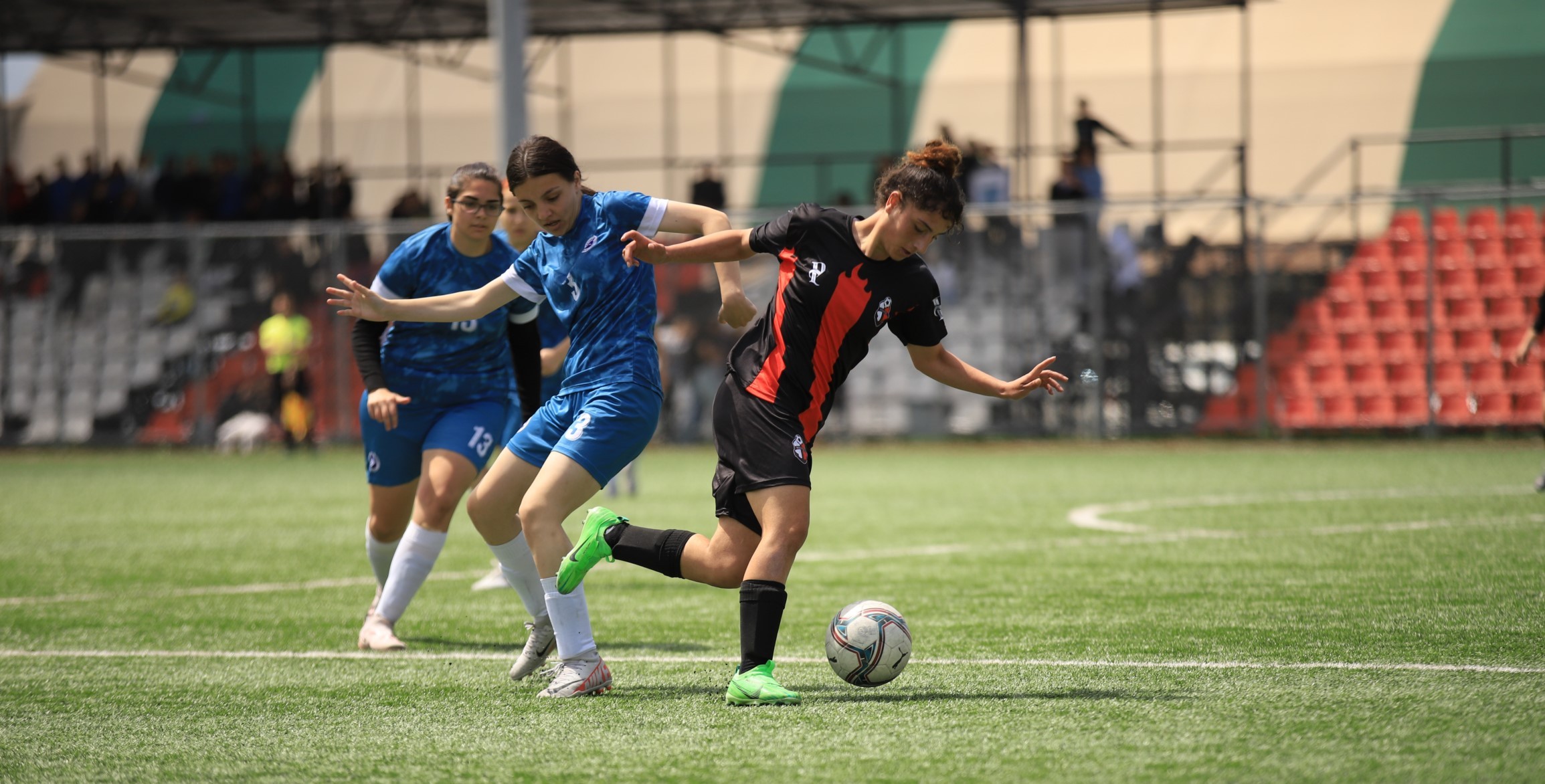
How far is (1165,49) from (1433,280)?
301 inches

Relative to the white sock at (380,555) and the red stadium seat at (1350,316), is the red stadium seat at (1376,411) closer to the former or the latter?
the red stadium seat at (1350,316)

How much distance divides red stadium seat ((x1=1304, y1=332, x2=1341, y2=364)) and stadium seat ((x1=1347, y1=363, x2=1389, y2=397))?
24 centimetres

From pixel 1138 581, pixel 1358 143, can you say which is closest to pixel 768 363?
pixel 1138 581

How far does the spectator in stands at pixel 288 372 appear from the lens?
790 inches

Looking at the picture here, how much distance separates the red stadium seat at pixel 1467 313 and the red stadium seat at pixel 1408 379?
2.13ft

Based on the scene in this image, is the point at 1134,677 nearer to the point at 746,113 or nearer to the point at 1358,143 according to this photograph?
the point at 1358,143

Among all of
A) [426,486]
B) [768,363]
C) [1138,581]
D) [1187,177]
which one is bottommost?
[1138,581]

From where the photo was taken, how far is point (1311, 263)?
754 inches

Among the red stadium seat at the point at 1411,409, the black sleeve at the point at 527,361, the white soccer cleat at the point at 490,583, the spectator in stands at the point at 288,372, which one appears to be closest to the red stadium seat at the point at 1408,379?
the red stadium seat at the point at 1411,409

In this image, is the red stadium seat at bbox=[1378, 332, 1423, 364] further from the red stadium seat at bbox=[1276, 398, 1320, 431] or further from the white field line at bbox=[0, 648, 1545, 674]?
the white field line at bbox=[0, 648, 1545, 674]

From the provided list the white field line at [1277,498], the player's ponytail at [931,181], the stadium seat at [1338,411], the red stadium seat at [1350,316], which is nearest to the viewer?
the player's ponytail at [931,181]

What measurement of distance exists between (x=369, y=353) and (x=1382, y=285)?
51.3ft

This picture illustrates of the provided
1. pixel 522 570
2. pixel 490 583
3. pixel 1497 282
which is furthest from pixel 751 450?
pixel 1497 282

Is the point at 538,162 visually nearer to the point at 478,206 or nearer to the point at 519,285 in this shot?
the point at 519,285
